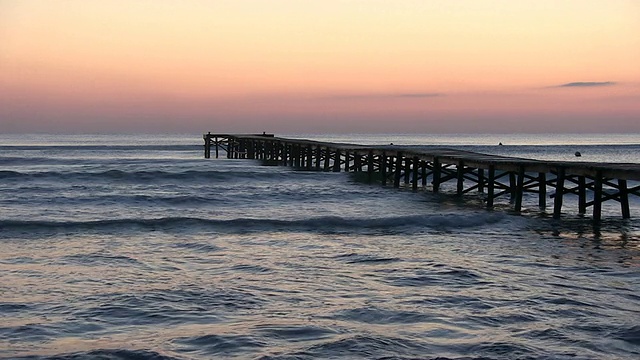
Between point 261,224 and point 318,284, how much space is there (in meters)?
8.11

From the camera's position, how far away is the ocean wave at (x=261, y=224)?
59.1ft

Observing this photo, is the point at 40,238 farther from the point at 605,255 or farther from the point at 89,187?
the point at 89,187

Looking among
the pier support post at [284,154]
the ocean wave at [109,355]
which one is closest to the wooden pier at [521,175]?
the pier support post at [284,154]

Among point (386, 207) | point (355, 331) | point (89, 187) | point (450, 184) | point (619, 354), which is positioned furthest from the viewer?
point (450, 184)

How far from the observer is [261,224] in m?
19.0

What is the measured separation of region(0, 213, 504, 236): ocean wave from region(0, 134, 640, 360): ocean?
52mm

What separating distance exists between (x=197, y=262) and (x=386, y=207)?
1095 centimetres

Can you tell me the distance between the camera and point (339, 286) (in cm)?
1084

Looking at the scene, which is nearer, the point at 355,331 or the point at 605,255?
the point at 355,331

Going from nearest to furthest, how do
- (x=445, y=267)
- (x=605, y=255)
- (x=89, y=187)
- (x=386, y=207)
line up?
(x=445, y=267)
(x=605, y=255)
(x=386, y=207)
(x=89, y=187)

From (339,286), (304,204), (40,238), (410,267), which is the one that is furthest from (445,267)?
(304,204)

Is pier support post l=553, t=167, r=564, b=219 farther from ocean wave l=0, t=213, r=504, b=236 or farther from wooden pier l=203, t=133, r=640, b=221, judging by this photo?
ocean wave l=0, t=213, r=504, b=236

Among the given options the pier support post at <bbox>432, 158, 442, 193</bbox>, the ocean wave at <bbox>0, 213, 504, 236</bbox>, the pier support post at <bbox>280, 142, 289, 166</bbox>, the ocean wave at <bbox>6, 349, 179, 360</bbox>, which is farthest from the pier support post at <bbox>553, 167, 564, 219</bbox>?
the pier support post at <bbox>280, 142, 289, 166</bbox>

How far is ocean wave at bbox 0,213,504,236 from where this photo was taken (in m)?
18.0
